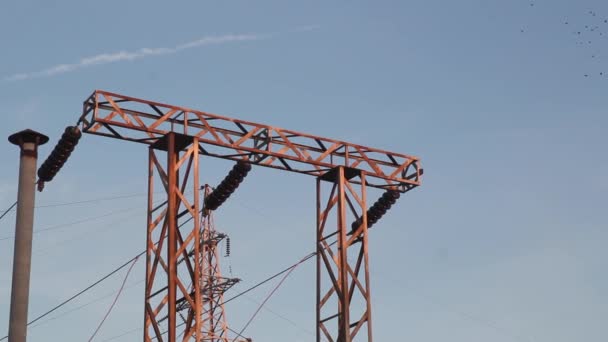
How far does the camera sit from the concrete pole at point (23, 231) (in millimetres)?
26781

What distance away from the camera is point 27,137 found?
29.0 meters

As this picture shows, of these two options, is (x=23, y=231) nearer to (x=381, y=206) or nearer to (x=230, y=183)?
(x=230, y=183)

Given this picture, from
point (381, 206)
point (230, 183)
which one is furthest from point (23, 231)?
point (381, 206)

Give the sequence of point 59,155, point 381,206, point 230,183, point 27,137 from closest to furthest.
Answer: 1. point 27,137
2. point 59,155
3. point 230,183
4. point 381,206

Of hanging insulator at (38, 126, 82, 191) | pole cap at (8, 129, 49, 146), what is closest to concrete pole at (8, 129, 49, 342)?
pole cap at (8, 129, 49, 146)

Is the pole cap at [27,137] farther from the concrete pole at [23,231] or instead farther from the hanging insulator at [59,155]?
the hanging insulator at [59,155]

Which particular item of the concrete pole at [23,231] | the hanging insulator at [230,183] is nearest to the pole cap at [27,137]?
the concrete pole at [23,231]

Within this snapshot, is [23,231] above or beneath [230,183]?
beneath

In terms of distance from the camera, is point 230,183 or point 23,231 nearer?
point 23,231

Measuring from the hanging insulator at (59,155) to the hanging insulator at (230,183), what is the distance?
5.12 m

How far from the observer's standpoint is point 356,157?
36219mm

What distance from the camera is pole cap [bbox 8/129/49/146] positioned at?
29016 millimetres

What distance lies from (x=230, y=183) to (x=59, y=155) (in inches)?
221

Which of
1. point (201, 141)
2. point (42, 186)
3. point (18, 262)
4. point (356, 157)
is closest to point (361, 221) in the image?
point (356, 157)
